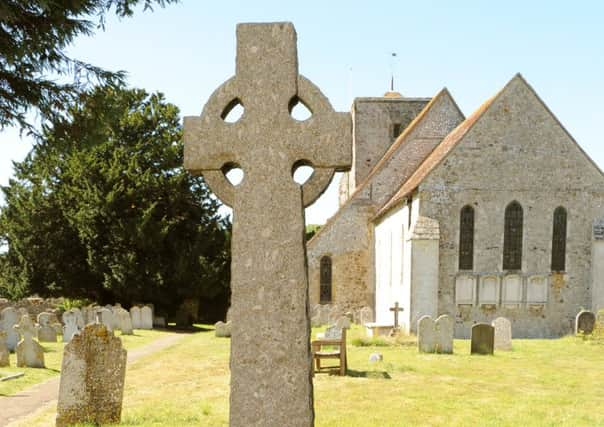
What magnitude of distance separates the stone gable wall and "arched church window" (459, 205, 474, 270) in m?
0.18

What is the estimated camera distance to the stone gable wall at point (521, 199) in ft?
71.3

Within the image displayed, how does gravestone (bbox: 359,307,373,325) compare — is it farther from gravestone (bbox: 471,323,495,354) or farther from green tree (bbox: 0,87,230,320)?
gravestone (bbox: 471,323,495,354)

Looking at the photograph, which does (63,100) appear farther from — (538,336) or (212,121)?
(538,336)

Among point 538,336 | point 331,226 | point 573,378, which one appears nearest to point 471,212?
point 538,336

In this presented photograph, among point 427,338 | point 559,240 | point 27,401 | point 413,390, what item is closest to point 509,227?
point 559,240

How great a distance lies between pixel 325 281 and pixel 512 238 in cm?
837

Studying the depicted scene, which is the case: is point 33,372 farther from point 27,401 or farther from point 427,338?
point 427,338

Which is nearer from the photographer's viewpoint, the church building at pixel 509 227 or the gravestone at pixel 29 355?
the gravestone at pixel 29 355

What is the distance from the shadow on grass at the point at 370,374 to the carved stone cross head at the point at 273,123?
29.3 feet

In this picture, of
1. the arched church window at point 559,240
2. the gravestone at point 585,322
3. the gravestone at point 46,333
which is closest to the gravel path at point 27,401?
the gravestone at point 46,333

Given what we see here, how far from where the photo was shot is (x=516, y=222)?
22016 millimetres

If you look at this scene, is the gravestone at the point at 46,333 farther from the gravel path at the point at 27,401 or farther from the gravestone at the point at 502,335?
the gravestone at the point at 502,335

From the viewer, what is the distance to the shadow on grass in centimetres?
1224

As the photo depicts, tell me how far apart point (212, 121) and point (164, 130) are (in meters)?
29.2
